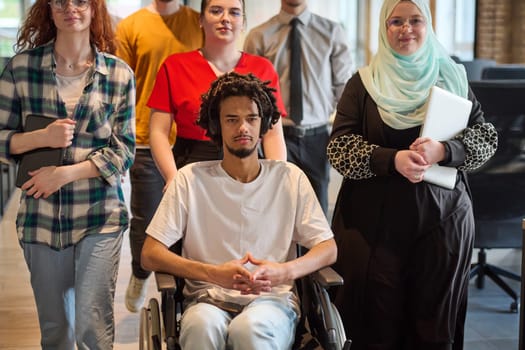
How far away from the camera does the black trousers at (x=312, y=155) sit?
358 centimetres

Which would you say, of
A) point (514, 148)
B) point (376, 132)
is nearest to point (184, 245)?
point (376, 132)

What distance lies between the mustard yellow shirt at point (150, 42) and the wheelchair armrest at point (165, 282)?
4.36 feet

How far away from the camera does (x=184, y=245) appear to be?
2381 mm

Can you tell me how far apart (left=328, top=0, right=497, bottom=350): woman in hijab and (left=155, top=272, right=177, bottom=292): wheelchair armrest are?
2.34 ft

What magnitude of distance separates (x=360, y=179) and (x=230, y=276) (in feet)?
2.20

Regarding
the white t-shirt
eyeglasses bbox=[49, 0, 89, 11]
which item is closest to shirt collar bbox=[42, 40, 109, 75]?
eyeglasses bbox=[49, 0, 89, 11]

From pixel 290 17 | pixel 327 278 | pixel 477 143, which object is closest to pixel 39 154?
pixel 327 278

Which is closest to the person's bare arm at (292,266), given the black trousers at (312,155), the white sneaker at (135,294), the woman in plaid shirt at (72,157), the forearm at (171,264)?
the forearm at (171,264)

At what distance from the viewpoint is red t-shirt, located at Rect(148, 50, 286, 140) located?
2783 mm

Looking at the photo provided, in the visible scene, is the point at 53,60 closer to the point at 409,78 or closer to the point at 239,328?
the point at 239,328

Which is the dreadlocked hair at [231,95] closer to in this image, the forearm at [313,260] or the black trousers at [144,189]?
the forearm at [313,260]

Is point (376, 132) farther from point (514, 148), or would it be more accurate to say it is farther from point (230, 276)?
point (514, 148)

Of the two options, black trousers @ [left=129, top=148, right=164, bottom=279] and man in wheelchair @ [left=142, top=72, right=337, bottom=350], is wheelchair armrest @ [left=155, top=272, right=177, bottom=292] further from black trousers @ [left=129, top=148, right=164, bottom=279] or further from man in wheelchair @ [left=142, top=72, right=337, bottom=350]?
black trousers @ [left=129, top=148, right=164, bottom=279]

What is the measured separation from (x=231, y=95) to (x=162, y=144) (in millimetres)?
542
